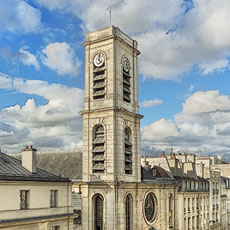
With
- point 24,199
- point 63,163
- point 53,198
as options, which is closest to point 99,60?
point 63,163

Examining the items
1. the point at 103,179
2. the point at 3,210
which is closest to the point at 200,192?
the point at 103,179

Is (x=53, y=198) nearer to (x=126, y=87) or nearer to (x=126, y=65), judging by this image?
(x=126, y=87)

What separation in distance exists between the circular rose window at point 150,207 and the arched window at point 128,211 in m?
3.32

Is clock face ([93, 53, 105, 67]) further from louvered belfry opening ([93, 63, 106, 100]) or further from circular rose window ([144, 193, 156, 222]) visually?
circular rose window ([144, 193, 156, 222])

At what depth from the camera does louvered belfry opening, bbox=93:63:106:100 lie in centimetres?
4238

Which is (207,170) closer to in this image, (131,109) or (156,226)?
(156,226)

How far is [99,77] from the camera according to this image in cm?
4281

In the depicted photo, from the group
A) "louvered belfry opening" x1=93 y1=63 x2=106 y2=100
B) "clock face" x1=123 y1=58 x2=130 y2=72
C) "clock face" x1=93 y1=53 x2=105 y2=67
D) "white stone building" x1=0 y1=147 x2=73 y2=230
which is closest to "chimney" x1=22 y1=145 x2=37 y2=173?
"white stone building" x1=0 y1=147 x2=73 y2=230

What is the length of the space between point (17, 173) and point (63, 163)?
19.8 m

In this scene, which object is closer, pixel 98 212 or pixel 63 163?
pixel 98 212

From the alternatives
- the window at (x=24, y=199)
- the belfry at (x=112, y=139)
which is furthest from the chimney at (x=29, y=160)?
the belfry at (x=112, y=139)

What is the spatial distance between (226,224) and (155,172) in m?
33.2

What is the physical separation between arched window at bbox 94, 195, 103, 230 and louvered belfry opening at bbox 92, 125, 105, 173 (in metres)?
3.09

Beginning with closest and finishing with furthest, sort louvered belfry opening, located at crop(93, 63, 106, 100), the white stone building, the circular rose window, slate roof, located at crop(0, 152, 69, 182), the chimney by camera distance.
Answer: the white stone building → slate roof, located at crop(0, 152, 69, 182) → the chimney → louvered belfry opening, located at crop(93, 63, 106, 100) → the circular rose window
